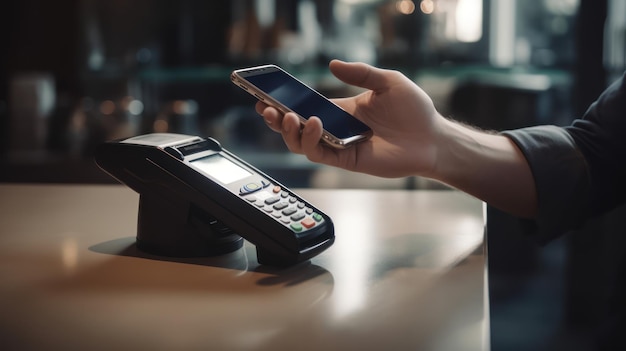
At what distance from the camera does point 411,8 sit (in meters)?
2.04

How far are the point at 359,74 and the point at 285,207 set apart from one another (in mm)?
203

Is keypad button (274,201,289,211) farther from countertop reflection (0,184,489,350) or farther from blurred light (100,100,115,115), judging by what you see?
blurred light (100,100,115,115)

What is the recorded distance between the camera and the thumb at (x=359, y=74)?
2.61 feet

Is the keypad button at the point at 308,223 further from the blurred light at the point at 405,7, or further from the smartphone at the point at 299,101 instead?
the blurred light at the point at 405,7

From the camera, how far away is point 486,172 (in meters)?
0.89

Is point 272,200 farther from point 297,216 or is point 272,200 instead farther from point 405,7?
point 405,7

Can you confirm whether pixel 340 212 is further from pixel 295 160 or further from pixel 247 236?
pixel 295 160

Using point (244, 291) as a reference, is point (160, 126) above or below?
below

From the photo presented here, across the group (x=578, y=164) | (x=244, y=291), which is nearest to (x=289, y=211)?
(x=244, y=291)

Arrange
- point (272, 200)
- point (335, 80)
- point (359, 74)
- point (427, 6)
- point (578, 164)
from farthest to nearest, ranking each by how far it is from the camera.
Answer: point (335, 80), point (427, 6), point (578, 164), point (359, 74), point (272, 200)

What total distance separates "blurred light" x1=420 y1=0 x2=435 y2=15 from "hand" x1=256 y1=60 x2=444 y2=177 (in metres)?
1.19

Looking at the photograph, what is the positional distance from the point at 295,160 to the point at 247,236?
1.51m

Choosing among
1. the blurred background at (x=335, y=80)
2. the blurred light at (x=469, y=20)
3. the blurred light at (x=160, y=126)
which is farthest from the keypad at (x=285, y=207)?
the blurred light at (x=469, y=20)

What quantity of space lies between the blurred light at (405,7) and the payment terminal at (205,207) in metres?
1.42
